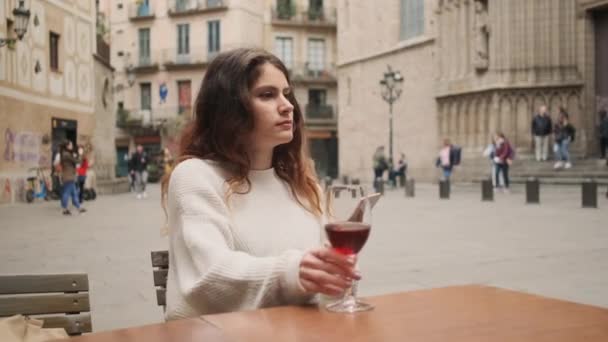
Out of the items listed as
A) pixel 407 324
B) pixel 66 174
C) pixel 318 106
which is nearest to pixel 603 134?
pixel 66 174

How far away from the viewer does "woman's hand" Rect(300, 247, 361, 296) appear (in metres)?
1.68

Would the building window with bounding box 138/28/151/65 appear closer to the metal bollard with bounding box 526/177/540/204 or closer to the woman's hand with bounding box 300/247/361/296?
the metal bollard with bounding box 526/177/540/204

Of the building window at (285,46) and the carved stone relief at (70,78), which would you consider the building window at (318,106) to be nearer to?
the building window at (285,46)

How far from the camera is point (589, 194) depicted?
45.1 feet

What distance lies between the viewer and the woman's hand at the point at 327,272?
1.68 meters

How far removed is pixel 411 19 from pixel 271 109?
33.1 m

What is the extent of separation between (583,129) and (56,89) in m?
17.7

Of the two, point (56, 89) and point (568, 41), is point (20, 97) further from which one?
point (568, 41)

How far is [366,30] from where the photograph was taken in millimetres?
38188

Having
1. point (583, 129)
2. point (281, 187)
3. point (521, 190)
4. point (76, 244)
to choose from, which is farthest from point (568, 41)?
point (281, 187)

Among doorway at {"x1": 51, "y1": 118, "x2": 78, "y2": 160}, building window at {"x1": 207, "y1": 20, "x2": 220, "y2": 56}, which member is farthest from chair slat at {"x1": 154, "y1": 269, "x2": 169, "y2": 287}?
building window at {"x1": 207, "y1": 20, "x2": 220, "y2": 56}

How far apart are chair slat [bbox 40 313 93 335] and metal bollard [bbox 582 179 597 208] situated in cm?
1270

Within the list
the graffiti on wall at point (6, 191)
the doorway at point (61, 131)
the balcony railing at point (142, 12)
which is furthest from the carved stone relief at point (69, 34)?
the balcony railing at point (142, 12)

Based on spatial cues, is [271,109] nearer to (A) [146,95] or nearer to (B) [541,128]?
(B) [541,128]
